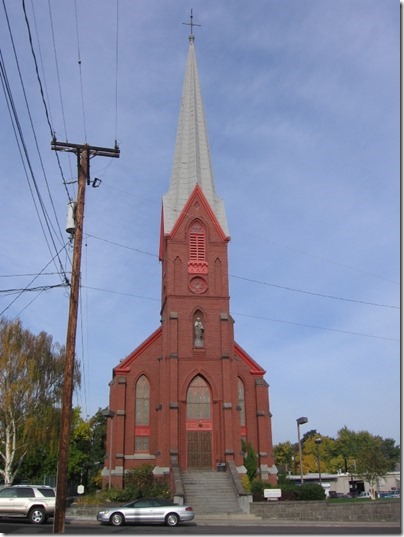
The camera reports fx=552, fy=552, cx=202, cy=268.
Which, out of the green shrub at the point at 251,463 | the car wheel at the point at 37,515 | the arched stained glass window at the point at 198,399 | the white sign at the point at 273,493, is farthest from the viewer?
the arched stained glass window at the point at 198,399

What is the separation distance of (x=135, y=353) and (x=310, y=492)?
15.9 meters

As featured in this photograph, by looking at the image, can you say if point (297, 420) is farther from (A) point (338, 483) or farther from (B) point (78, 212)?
(A) point (338, 483)

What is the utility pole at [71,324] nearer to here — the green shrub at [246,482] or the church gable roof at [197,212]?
the green shrub at [246,482]

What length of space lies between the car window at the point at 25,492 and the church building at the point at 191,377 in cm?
1230

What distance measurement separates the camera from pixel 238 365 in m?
41.7

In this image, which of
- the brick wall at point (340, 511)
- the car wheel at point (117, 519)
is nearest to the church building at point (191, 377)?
the brick wall at point (340, 511)

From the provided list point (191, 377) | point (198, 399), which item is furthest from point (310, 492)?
point (191, 377)

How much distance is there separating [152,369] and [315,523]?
18.0 meters

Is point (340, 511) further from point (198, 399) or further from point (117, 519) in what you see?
point (198, 399)

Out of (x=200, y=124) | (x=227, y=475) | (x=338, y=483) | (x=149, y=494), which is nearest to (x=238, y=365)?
(x=227, y=475)

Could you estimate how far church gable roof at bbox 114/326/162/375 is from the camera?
130 ft

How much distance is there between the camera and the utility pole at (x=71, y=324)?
1434cm

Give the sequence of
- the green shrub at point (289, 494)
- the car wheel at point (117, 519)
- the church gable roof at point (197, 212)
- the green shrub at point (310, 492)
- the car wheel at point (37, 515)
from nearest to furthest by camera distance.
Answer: the car wheel at point (37, 515), the car wheel at point (117, 519), the green shrub at point (310, 492), the green shrub at point (289, 494), the church gable roof at point (197, 212)

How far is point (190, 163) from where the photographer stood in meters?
46.3
